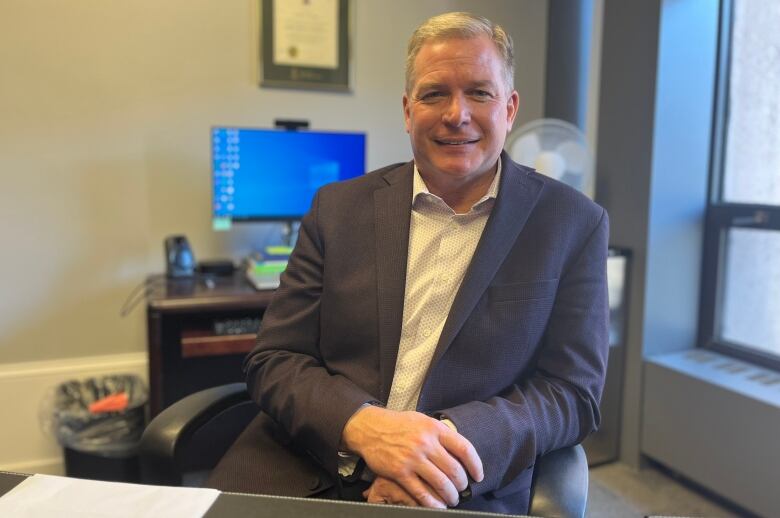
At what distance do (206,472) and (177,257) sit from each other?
115 cm

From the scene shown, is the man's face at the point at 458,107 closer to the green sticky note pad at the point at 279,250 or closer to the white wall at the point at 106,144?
the green sticky note pad at the point at 279,250

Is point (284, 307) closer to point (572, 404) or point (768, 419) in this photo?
point (572, 404)

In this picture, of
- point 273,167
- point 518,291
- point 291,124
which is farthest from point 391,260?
point 291,124

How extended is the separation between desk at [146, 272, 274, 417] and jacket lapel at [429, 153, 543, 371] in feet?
3.28

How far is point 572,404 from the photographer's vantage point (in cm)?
112

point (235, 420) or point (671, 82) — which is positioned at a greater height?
point (671, 82)

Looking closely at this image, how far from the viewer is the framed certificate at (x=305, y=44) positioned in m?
2.51

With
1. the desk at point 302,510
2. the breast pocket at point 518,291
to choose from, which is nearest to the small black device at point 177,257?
the breast pocket at point 518,291

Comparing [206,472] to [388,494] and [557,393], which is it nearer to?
[388,494]

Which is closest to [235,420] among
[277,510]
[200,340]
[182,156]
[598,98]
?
[200,340]

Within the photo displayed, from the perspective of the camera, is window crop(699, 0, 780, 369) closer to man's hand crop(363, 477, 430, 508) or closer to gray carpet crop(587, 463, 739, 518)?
gray carpet crop(587, 463, 739, 518)

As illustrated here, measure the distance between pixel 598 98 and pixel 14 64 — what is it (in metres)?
2.24

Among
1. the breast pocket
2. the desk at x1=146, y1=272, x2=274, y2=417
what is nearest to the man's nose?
the breast pocket

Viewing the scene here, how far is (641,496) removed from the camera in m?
2.25
